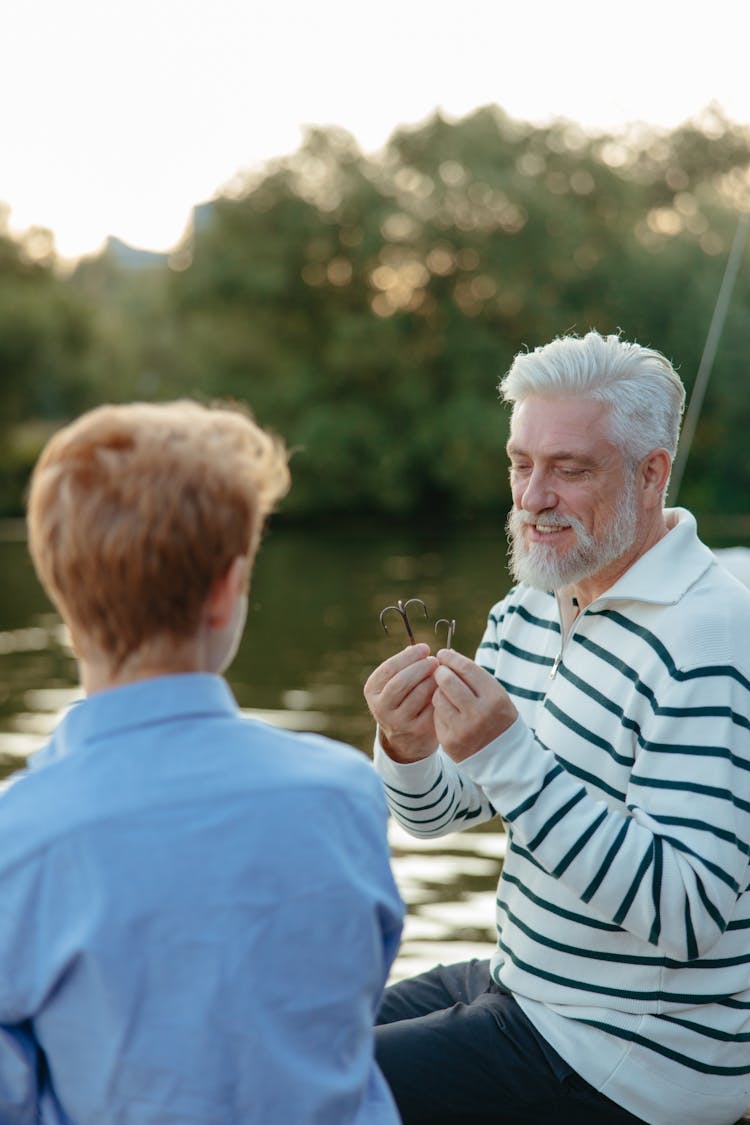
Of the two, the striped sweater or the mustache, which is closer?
the striped sweater

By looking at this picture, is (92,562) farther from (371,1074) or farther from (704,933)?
(704,933)

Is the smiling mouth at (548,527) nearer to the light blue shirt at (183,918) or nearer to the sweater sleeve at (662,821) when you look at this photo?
the sweater sleeve at (662,821)

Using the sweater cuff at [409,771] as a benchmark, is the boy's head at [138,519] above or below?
above

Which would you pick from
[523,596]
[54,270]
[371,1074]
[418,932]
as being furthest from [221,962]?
[54,270]

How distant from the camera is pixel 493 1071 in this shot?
1.88 metres

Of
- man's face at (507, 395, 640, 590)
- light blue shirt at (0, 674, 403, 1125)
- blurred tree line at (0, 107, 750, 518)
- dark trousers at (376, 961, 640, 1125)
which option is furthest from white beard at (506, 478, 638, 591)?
blurred tree line at (0, 107, 750, 518)

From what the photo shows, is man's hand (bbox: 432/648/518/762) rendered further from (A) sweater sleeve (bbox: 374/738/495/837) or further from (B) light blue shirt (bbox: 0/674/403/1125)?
(B) light blue shirt (bbox: 0/674/403/1125)

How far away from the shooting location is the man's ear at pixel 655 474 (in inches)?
78.5

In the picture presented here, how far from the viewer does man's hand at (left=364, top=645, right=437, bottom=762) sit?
1840mm

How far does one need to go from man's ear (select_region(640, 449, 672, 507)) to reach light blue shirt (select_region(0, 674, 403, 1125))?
3.10 feet

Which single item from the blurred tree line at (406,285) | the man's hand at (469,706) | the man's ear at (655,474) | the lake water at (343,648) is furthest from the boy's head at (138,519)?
the blurred tree line at (406,285)

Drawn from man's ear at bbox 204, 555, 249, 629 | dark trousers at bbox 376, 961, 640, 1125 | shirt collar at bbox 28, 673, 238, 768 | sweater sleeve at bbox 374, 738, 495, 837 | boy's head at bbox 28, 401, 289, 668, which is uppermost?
boy's head at bbox 28, 401, 289, 668

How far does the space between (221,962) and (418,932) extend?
4581 mm

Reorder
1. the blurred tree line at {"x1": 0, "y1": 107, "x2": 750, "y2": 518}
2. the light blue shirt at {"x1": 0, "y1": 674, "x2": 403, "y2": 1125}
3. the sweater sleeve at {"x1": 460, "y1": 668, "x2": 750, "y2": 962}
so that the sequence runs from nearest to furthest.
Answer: the light blue shirt at {"x1": 0, "y1": 674, "x2": 403, "y2": 1125} → the sweater sleeve at {"x1": 460, "y1": 668, "x2": 750, "y2": 962} → the blurred tree line at {"x1": 0, "y1": 107, "x2": 750, "y2": 518}
